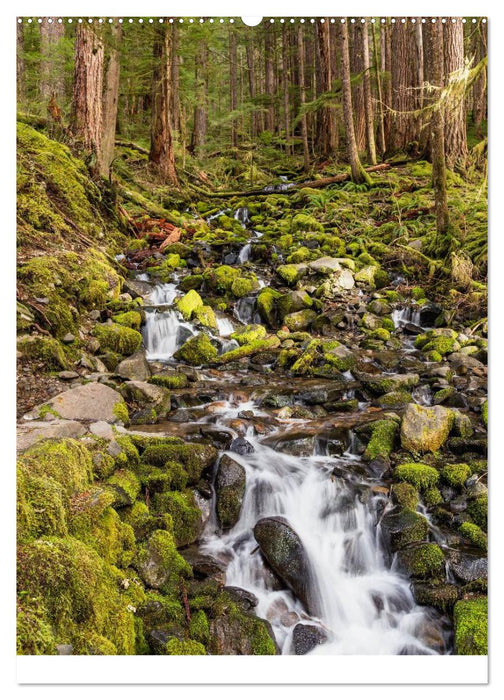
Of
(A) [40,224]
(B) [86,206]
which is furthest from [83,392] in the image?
(B) [86,206]

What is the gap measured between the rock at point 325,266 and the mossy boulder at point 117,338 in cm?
394

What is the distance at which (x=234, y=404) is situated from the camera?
5.40m

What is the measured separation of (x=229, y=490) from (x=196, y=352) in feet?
10.0

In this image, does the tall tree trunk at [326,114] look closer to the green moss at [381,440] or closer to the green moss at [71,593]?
the green moss at [381,440]

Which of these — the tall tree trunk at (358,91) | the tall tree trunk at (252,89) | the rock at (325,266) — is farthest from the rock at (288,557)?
the tall tree trunk at (252,89)

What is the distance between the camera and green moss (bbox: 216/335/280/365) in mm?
6660

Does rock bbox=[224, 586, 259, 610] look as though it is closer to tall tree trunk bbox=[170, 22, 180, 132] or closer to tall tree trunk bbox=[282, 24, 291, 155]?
tall tree trunk bbox=[170, 22, 180, 132]

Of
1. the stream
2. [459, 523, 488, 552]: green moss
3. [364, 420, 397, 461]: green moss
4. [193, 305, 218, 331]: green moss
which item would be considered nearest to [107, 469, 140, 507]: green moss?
the stream

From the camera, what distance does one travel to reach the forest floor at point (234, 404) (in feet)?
8.86

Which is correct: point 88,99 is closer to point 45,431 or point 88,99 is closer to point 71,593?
point 45,431

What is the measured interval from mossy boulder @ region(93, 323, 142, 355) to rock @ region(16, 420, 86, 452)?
2.26 m

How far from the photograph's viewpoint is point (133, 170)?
11.4m


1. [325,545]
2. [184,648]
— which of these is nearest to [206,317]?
[325,545]

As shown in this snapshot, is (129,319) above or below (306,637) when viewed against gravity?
above
